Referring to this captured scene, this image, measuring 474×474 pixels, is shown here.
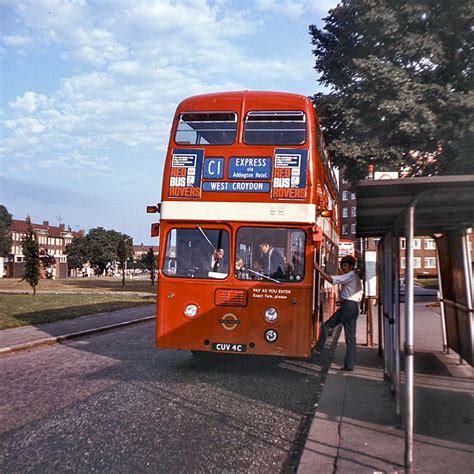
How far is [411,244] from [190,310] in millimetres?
4754

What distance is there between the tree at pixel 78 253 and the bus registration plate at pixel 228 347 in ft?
344

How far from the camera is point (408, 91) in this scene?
16.7 m

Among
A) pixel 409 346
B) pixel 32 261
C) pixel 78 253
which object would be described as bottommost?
pixel 409 346

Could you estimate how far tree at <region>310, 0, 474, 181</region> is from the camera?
16.4 m

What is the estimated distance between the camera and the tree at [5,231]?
97188 mm

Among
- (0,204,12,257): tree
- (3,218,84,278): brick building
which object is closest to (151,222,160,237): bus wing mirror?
(3,218,84,278): brick building

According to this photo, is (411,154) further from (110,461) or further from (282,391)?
(110,461)

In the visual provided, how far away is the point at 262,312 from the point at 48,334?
24.7ft

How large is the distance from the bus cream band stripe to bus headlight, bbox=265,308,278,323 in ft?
4.54

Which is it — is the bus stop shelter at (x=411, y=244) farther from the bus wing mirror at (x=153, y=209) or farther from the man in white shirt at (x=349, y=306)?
the bus wing mirror at (x=153, y=209)

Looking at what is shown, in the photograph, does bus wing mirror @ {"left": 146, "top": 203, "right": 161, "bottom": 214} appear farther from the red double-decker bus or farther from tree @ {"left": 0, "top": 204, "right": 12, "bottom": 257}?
tree @ {"left": 0, "top": 204, "right": 12, "bottom": 257}

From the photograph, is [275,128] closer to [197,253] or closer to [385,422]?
[197,253]

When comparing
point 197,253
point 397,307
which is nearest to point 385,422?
point 397,307

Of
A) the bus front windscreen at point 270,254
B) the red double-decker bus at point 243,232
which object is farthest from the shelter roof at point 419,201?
the red double-decker bus at point 243,232
